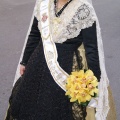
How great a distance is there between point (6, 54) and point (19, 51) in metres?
0.22

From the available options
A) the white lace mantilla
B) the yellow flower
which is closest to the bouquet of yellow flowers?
the yellow flower

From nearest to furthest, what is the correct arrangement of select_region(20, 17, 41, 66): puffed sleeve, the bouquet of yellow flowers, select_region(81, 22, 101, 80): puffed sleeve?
the bouquet of yellow flowers < select_region(81, 22, 101, 80): puffed sleeve < select_region(20, 17, 41, 66): puffed sleeve

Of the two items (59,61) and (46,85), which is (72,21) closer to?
(59,61)

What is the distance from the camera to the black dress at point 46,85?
2.30 metres

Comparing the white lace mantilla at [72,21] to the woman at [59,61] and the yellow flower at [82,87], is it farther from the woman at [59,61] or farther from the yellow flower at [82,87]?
the yellow flower at [82,87]

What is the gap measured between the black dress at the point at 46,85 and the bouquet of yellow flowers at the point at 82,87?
0.12 m

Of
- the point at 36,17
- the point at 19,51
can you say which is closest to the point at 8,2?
the point at 19,51

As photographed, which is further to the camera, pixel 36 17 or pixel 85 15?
pixel 36 17

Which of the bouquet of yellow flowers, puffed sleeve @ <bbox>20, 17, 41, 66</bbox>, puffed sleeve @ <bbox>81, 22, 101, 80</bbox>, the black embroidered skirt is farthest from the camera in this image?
puffed sleeve @ <bbox>20, 17, 41, 66</bbox>

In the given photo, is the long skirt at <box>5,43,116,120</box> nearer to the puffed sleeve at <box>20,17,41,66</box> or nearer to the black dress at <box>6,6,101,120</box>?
the black dress at <box>6,6,101,120</box>

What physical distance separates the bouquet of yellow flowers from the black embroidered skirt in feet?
0.66

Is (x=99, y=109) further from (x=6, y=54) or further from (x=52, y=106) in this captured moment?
(x=6, y=54)

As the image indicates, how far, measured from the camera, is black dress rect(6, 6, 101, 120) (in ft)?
7.56

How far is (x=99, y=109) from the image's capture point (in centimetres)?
245
